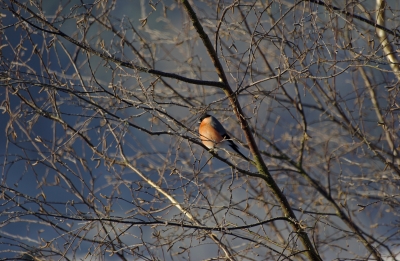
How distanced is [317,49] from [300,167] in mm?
1425

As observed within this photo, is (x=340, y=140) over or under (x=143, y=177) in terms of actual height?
over

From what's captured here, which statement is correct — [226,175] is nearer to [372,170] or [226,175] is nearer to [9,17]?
[372,170]

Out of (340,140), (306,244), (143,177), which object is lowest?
(306,244)

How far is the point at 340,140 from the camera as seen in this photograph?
15.6 feet

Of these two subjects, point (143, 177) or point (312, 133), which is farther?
point (312, 133)

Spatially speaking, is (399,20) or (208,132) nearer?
(399,20)

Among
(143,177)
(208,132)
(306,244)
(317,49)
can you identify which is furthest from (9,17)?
(306,244)

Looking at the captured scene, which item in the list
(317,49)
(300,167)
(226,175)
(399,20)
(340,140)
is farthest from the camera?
(340,140)

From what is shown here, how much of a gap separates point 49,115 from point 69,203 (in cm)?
48

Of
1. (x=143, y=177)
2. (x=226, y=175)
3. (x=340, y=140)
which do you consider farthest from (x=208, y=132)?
(x=340, y=140)

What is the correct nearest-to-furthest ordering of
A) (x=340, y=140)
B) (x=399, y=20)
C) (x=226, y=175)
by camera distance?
(x=399, y=20) → (x=226, y=175) → (x=340, y=140)

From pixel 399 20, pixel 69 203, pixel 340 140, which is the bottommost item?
pixel 69 203

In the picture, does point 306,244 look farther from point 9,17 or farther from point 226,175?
point 9,17

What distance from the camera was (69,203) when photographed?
8.53ft
